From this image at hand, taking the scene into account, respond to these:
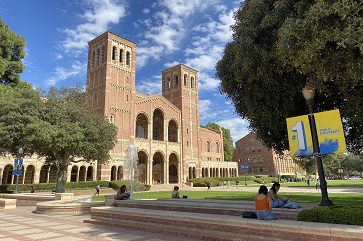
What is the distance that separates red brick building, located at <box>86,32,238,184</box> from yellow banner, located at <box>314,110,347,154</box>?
34.4 m

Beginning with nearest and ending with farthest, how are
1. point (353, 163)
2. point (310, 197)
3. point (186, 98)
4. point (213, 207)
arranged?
point (213, 207)
point (310, 197)
point (186, 98)
point (353, 163)

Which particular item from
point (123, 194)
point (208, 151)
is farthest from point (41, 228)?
point (208, 151)

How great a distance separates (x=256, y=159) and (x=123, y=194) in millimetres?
77367

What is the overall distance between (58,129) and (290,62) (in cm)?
1892

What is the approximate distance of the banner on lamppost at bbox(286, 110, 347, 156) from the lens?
7.57 metres

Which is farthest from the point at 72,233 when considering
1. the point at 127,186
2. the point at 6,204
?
the point at 127,186

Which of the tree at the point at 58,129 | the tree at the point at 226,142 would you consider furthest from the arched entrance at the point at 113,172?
the tree at the point at 226,142

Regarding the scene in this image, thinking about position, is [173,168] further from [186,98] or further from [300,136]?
[300,136]

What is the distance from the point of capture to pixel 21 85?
28.9 meters

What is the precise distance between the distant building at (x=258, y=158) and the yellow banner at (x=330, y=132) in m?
75.8

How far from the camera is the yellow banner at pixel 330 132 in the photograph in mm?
7527

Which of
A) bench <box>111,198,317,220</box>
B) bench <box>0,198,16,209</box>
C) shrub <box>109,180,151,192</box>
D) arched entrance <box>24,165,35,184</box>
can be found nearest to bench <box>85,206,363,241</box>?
bench <box>111,198,317,220</box>

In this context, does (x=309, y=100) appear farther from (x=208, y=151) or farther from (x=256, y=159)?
(x=256, y=159)

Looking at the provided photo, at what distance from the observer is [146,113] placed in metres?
46.8
